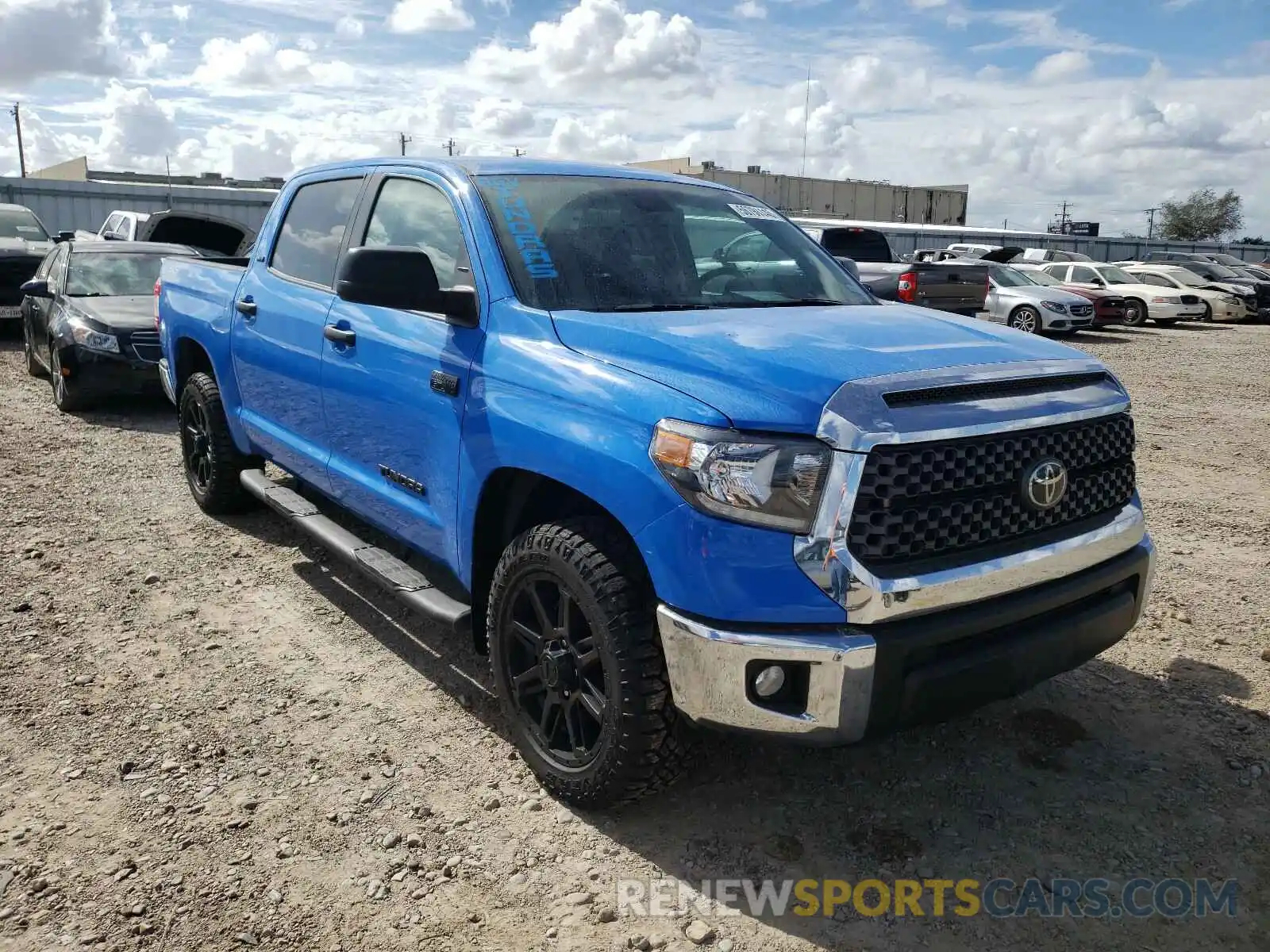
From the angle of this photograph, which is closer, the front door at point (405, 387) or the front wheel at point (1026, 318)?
the front door at point (405, 387)

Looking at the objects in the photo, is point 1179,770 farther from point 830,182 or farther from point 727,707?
point 830,182

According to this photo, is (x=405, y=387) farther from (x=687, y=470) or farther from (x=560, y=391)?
(x=687, y=470)

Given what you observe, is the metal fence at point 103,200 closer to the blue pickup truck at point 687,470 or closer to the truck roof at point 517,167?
the truck roof at point 517,167

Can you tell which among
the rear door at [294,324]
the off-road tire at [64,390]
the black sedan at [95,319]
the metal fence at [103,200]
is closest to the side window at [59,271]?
the black sedan at [95,319]

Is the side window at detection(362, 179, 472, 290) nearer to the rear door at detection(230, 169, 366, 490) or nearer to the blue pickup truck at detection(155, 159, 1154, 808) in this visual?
the blue pickup truck at detection(155, 159, 1154, 808)

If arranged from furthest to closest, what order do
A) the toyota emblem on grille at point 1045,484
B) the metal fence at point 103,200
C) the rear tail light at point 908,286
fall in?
the metal fence at point 103,200 → the rear tail light at point 908,286 → the toyota emblem on grille at point 1045,484

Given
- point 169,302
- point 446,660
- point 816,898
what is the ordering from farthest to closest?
point 169,302
point 446,660
point 816,898

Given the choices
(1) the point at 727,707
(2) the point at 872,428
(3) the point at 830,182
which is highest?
(3) the point at 830,182

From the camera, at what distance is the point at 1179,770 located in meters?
3.33

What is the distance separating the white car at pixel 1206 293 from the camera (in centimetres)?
2384

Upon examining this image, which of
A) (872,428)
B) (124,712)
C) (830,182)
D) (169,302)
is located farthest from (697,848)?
(830,182)

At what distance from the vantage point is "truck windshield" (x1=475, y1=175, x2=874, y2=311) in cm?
331

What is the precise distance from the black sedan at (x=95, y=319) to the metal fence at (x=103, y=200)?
18097 millimetres

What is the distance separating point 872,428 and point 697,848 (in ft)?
4.44
